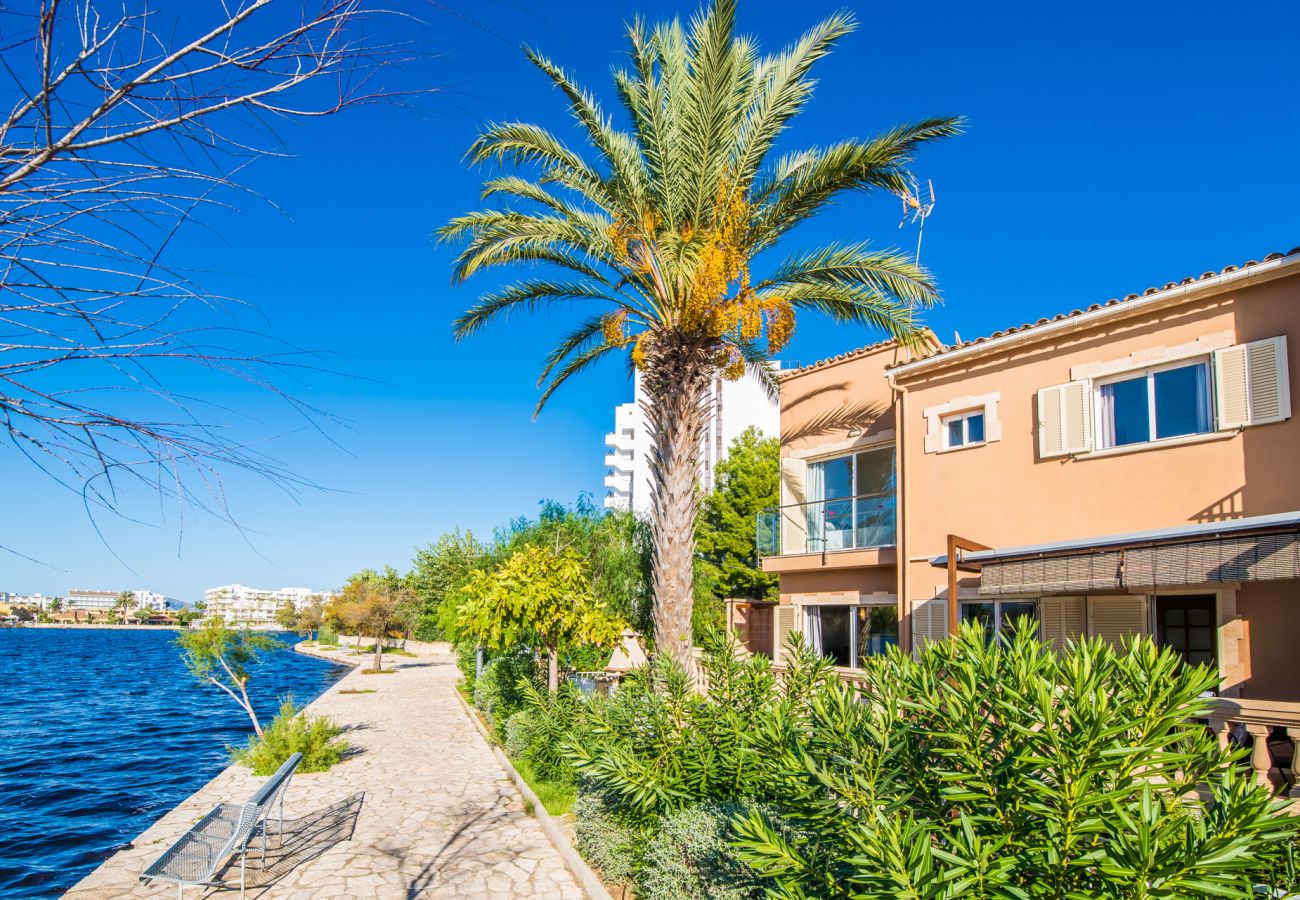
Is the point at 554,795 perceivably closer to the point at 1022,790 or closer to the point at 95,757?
the point at 1022,790

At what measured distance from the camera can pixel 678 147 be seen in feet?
39.9

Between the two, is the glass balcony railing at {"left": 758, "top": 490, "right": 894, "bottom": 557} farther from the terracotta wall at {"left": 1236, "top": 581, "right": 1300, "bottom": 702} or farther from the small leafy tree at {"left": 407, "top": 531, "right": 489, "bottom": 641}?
the small leafy tree at {"left": 407, "top": 531, "right": 489, "bottom": 641}

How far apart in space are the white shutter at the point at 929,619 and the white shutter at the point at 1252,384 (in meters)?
4.98

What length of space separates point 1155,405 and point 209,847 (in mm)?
12804

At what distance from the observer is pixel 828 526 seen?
17.3m

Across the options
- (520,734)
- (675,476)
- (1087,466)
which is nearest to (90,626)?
(520,734)

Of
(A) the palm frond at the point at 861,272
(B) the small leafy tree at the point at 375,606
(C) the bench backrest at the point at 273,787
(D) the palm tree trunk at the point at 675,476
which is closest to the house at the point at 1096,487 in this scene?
(A) the palm frond at the point at 861,272

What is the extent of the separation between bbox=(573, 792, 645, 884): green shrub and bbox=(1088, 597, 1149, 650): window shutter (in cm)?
710

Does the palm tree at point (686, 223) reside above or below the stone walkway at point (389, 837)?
above

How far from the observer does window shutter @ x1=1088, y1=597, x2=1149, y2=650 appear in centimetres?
1130

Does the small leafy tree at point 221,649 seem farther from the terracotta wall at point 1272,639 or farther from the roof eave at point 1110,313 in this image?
the terracotta wall at point 1272,639

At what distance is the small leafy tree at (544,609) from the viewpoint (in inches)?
558

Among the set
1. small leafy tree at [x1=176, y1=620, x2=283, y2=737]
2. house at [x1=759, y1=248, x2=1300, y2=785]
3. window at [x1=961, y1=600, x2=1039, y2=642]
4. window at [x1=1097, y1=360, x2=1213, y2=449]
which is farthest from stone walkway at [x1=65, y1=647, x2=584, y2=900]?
window at [x1=1097, y1=360, x2=1213, y2=449]

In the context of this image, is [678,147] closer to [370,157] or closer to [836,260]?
[836,260]
